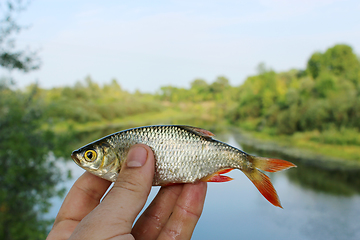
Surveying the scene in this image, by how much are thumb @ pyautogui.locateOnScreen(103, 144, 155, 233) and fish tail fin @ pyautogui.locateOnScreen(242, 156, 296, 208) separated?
362 millimetres

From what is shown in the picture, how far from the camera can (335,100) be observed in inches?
265

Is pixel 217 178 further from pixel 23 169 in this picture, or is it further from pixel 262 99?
pixel 262 99

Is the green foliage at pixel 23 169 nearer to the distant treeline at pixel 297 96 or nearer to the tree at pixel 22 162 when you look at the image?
the tree at pixel 22 162

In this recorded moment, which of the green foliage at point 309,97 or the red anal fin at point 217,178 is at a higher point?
the green foliage at point 309,97

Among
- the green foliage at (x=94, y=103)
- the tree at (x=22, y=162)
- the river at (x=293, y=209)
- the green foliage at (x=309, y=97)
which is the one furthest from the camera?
the green foliage at (x=94, y=103)

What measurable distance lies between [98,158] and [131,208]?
0.23 m

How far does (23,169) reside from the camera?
3436mm


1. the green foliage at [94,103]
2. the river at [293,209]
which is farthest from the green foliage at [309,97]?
the green foliage at [94,103]

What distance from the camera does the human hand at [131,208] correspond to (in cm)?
73

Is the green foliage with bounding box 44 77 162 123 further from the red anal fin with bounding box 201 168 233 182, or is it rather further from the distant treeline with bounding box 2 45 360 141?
the red anal fin with bounding box 201 168 233 182

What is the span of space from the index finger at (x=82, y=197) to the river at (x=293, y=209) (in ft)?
9.29

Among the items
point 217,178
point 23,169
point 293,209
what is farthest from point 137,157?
point 293,209

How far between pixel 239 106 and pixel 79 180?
9.57 m

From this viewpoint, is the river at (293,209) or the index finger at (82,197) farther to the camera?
the river at (293,209)
